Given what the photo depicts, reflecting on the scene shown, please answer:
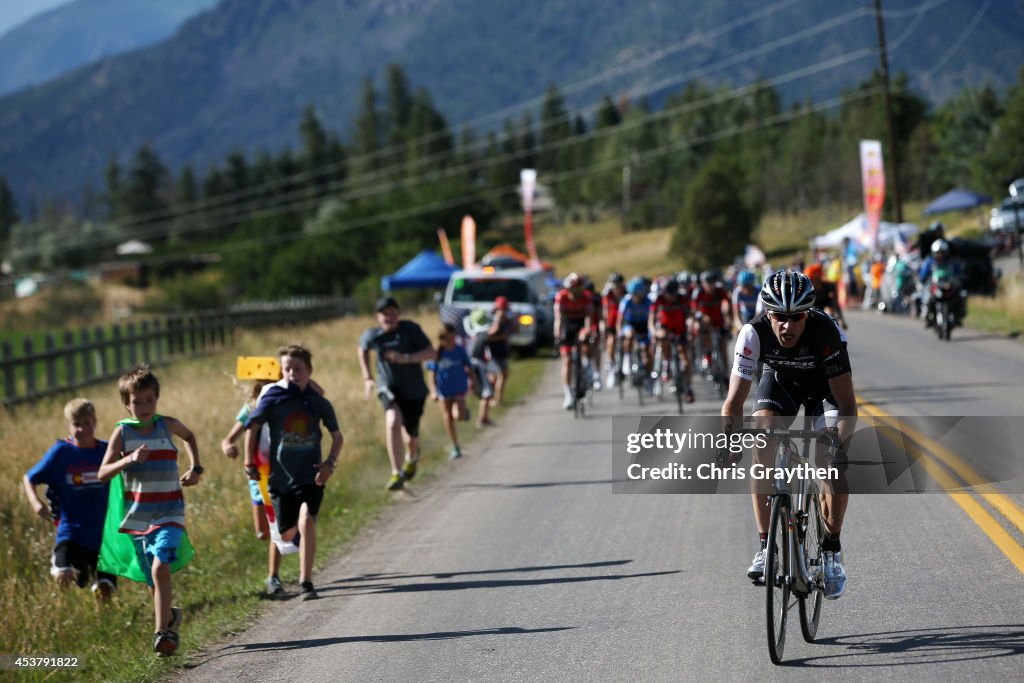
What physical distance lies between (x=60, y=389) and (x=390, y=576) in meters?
16.3

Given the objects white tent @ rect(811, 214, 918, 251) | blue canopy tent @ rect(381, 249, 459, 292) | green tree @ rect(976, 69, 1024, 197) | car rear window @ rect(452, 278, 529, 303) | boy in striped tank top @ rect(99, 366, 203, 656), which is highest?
green tree @ rect(976, 69, 1024, 197)

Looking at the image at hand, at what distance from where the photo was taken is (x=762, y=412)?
694cm

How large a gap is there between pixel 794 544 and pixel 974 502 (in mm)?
3981

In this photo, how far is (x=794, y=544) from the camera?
6.46 metres

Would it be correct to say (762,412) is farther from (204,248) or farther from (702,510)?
(204,248)

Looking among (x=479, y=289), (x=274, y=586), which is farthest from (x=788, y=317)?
(x=479, y=289)

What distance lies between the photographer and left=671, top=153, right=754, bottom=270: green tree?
3571 inches

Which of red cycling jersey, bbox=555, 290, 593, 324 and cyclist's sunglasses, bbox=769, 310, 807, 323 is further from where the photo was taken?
red cycling jersey, bbox=555, 290, 593, 324

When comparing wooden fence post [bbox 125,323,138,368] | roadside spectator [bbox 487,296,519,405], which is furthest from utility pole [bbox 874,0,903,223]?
roadside spectator [bbox 487,296,519,405]

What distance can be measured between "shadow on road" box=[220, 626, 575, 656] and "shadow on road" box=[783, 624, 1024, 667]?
162 centimetres

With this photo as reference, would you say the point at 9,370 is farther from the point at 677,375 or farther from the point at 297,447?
the point at 297,447

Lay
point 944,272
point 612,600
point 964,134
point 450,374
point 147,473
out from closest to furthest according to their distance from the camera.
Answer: point 147,473, point 612,600, point 450,374, point 944,272, point 964,134

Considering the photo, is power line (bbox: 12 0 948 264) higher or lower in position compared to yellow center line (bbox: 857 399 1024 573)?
higher

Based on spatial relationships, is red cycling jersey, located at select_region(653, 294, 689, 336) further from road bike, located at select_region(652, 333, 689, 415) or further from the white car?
the white car
